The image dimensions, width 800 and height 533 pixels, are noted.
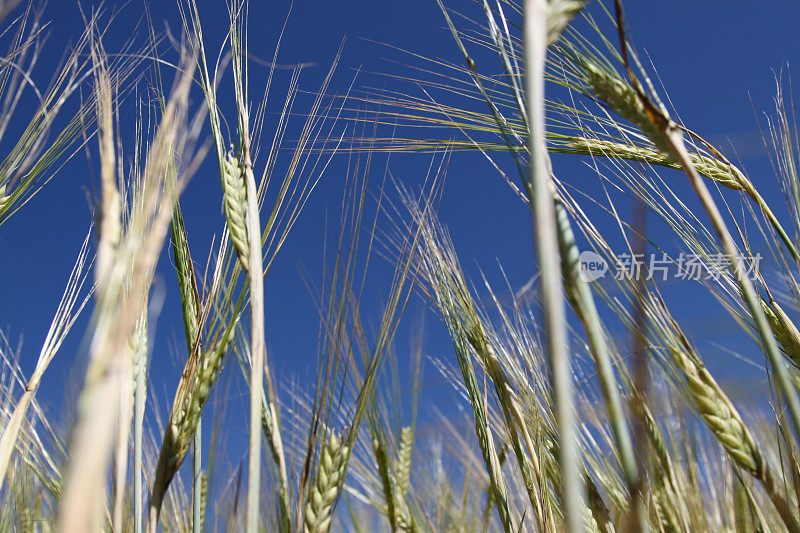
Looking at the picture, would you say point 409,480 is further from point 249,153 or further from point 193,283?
point 249,153

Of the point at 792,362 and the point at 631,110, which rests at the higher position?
the point at 631,110

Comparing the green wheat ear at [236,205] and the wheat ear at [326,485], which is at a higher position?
the green wheat ear at [236,205]

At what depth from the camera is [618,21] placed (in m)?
0.50

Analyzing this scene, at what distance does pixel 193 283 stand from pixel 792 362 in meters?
1.10

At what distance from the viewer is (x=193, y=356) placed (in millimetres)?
803

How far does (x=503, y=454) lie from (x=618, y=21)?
→ 4.67 ft

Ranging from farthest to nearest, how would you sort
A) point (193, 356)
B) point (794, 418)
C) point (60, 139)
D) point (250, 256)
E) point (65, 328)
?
point (60, 139)
point (65, 328)
point (193, 356)
point (250, 256)
point (794, 418)

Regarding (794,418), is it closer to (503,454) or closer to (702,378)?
(702,378)

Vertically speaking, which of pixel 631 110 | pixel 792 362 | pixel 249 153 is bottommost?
pixel 792 362

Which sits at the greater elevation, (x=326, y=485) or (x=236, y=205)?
(x=236, y=205)

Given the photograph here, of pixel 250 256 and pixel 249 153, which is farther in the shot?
pixel 249 153

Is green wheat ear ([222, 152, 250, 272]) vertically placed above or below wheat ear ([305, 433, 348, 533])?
above

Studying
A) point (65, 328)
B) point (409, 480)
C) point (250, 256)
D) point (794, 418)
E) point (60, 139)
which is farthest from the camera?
point (409, 480)

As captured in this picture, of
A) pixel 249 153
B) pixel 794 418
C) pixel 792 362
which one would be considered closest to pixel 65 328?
pixel 249 153
